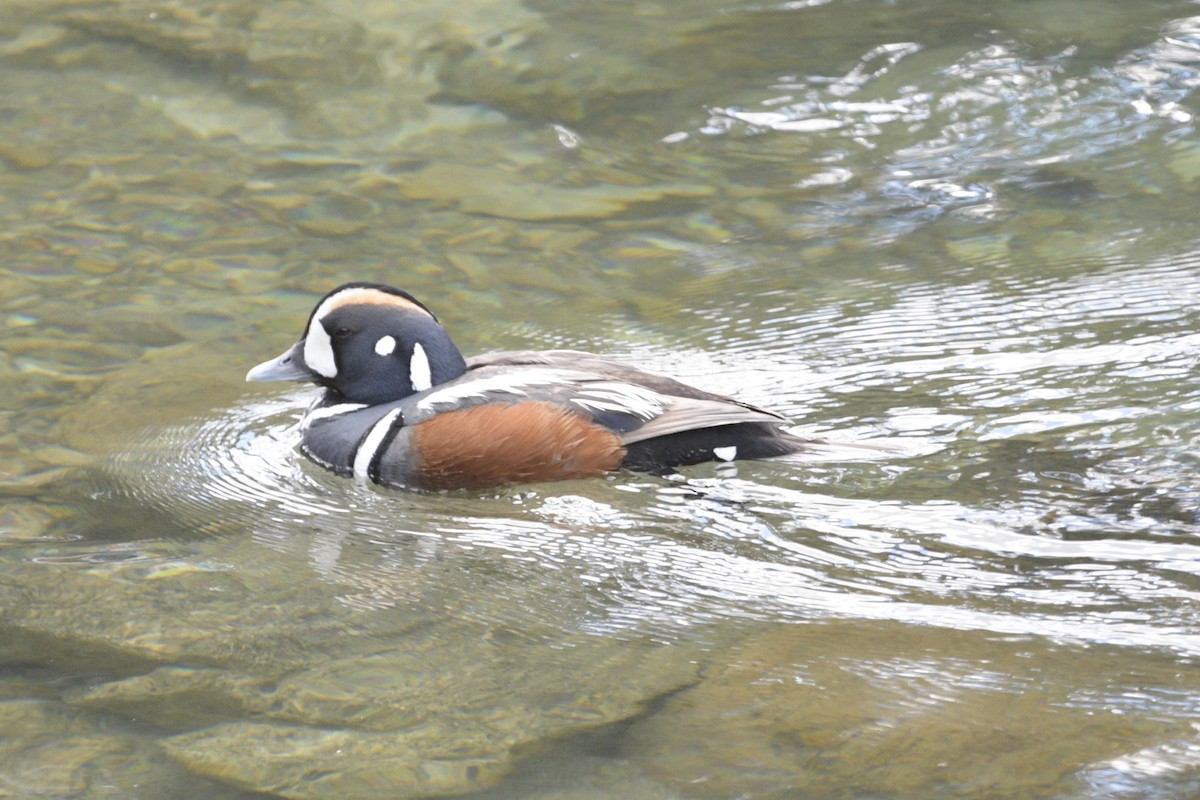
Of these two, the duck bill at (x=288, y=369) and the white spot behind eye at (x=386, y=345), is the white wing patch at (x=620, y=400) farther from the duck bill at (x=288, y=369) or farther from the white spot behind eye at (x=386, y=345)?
the duck bill at (x=288, y=369)

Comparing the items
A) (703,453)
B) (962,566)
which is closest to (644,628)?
(962,566)

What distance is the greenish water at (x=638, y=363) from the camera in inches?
151

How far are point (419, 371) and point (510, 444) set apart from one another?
648 mm

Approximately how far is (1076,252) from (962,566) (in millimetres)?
3456

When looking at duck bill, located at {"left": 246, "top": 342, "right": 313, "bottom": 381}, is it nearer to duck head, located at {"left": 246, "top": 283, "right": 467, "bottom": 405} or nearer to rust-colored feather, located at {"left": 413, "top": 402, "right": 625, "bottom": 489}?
duck head, located at {"left": 246, "top": 283, "right": 467, "bottom": 405}

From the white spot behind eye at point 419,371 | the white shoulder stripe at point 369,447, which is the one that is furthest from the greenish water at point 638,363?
the white spot behind eye at point 419,371

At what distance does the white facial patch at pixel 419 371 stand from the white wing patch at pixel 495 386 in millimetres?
184

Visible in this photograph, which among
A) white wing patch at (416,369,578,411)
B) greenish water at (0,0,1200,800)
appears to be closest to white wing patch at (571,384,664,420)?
white wing patch at (416,369,578,411)

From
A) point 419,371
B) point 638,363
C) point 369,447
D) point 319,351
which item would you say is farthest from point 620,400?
point 319,351

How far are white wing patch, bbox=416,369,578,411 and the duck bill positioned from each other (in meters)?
0.63

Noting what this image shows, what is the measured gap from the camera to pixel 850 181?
8805 mm

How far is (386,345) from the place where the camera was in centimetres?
601

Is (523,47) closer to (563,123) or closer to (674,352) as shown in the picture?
(563,123)

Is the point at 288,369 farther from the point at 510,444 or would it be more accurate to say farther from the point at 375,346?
the point at 510,444
